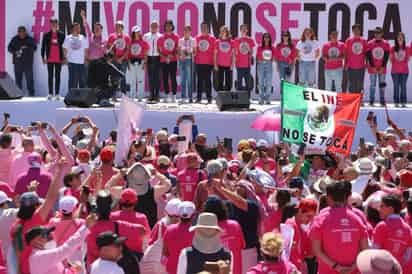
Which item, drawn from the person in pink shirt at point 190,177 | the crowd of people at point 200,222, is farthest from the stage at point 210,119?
the person in pink shirt at point 190,177

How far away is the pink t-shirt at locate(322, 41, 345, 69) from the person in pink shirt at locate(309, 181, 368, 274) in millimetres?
13471

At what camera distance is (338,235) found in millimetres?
8375

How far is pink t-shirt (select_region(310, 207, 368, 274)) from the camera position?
27.4ft

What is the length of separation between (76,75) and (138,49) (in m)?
1.52

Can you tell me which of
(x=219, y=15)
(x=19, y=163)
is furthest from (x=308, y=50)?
(x=19, y=163)

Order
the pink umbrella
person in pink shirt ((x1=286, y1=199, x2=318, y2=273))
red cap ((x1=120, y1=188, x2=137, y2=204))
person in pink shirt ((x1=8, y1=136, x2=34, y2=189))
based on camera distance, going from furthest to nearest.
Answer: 1. the pink umbrella
2. person in pink shirt ((x1=8, y1=136, x2=34, y2=189))
3. person in pink shirt ((x1=286, y1=199, x2=318, y2=273))
4. red cap ((x1=120, y1=188, x2=137, y2=204))

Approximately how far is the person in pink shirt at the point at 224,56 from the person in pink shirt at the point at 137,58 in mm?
1404

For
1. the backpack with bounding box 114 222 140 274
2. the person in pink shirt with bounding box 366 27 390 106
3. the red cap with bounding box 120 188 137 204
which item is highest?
the person in pink shirt with bounding box 366 27 390 106

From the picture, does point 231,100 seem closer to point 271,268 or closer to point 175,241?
point 175,241

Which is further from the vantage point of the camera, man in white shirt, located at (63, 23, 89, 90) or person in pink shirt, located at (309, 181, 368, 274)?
man in white shirt, located at (63, 23, 89, 90)

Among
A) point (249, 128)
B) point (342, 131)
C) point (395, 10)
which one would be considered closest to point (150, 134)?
point (342, 131)

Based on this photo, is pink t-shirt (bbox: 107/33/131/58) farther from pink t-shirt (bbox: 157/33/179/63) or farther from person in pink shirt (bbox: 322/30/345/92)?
person in pink shirt (bbox: 322/30/345/92)

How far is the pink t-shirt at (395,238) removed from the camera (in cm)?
845

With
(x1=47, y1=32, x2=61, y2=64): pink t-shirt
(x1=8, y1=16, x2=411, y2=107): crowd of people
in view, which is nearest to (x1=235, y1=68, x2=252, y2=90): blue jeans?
(x1=8, y1=16, x2=411, y2=107): crowd of people
